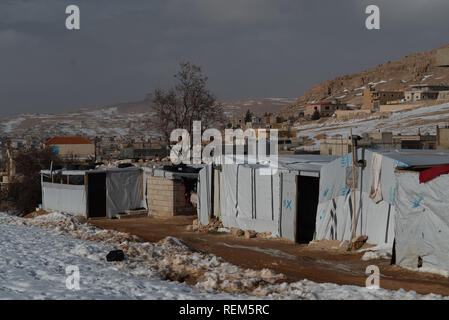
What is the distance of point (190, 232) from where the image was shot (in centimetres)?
1673

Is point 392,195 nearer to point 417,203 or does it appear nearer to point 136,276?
point 417,203

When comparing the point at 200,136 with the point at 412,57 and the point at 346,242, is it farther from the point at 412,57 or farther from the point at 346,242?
the point at 412,57

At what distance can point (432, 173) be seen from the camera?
29.8 ft

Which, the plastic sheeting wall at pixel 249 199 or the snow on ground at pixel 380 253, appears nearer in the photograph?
the snow on ground at pixel 380 253

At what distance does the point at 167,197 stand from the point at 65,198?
5.11 metres

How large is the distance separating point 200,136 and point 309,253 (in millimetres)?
26121

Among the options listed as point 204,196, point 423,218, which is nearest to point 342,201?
point 423,218

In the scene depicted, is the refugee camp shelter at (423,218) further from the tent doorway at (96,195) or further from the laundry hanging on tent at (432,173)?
the tent doorway at (96,195)

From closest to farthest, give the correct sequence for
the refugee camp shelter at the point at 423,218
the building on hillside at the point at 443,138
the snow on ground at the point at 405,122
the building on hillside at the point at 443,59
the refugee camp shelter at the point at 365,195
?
the refugee camp shelter at the point at 423,218 → the refugee camp shelter at the point at 365,195 → the building on hillside at the point at 443,59 → the building on hillside at the point at 443,138 → the snow on ground at the point at 405,122

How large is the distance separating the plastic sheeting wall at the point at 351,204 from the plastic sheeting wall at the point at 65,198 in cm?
1196

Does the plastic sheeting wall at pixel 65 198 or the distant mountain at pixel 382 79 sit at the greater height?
the distant mountain at pixel 382 79

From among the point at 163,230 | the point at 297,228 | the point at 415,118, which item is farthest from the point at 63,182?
the point at 415,118

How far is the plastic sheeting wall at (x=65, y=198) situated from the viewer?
866 inches

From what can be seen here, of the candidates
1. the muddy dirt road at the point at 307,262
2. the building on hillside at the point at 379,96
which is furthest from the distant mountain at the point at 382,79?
the muddy dirt road at the point at 307,262
